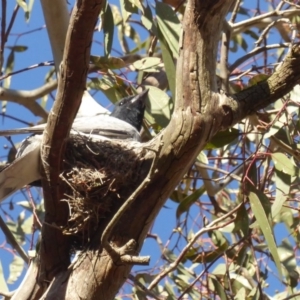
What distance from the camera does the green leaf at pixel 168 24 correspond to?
7.70 ft

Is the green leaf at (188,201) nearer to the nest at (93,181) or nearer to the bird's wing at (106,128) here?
the bird's wing at (106,128)

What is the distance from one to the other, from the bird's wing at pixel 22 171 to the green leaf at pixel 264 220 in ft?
2.31

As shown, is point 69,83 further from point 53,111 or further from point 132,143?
point 132,143

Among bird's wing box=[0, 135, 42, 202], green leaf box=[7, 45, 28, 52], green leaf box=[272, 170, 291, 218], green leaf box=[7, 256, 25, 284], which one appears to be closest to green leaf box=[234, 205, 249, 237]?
green leaf box=[272, 170, 291, 218]

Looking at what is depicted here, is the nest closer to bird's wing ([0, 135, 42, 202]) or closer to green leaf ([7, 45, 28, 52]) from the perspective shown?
bird's wing ([0, 135, 42, 202])

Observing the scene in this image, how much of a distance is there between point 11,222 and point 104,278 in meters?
1.99

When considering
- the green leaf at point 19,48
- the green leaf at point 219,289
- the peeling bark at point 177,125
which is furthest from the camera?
the green leaf at point 19,48

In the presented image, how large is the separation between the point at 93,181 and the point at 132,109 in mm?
891

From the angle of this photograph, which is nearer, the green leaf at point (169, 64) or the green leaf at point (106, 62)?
the green leaf at point (169, 64)

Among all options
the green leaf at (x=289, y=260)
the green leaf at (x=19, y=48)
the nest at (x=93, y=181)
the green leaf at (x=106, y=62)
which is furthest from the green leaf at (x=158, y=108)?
the green leaf at (x=19, y=48)

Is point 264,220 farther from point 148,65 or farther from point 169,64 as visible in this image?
point 148,65

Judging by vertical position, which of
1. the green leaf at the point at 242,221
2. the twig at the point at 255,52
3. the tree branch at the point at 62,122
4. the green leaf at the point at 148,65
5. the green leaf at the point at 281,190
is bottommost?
the tree branch at the point at 62,122

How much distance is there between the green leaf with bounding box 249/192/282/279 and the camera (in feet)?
7.20

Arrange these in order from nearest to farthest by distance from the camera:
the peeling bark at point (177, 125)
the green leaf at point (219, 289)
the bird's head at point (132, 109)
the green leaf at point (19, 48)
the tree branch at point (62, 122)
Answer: the tree branch at point (62, 122) → the peeling bark at point (177, 125) → the green leaf at point (219, 289) → the bird's head at point (132, 109) → the green leaf at point (19, 48)
